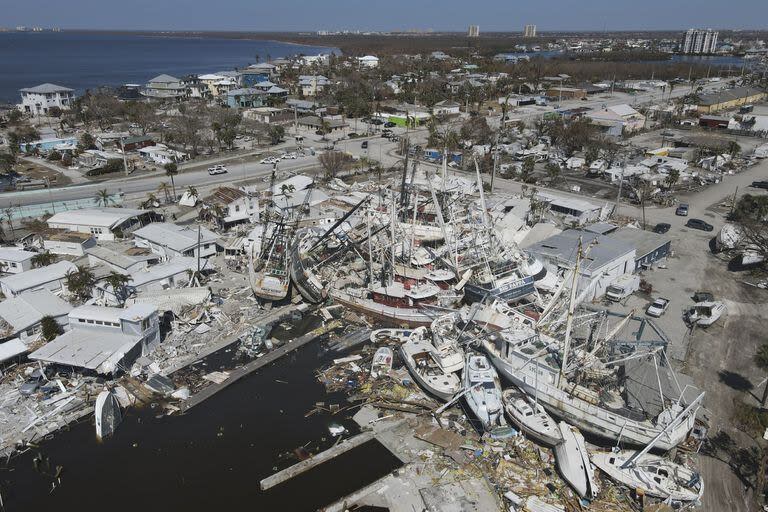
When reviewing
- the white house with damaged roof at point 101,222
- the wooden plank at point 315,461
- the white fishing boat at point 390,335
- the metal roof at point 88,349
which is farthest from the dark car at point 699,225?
the white house with damaged roof at point 101,222

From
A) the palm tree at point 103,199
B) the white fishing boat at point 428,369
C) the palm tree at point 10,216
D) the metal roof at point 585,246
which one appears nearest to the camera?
the white fishing boat at point 428,369

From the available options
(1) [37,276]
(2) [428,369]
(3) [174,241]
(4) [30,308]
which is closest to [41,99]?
(3) [174,241]

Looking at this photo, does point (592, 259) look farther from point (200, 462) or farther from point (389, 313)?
point (200, 462)

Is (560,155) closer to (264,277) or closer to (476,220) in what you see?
(476,220)

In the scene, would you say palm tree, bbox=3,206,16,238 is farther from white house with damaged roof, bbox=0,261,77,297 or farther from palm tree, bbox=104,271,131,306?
palm tree, bbox=104,271,131,306

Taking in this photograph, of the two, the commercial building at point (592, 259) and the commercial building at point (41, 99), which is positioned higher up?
the commercial building at point (41, 99)

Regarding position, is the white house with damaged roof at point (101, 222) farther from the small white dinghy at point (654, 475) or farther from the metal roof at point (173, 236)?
Answer: the small white dinghy at point (654, 475)

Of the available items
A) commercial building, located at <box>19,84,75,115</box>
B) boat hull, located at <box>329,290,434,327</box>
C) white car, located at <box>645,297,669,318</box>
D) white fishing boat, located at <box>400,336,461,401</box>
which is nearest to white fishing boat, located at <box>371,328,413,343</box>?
boat hull, located at <box>329,290,434,327</box>
